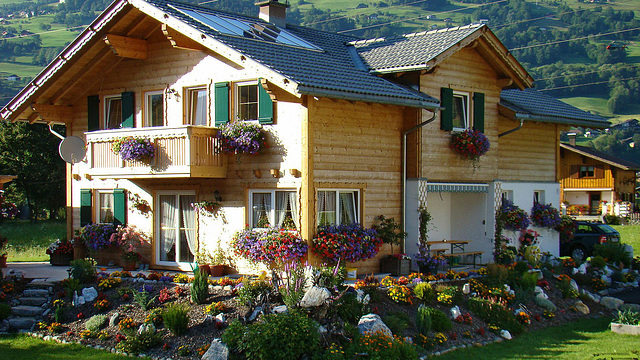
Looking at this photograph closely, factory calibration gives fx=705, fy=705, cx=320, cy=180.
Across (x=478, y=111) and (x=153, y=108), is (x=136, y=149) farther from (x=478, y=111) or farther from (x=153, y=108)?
(x=478, y=111)

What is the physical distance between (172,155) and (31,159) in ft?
86.8

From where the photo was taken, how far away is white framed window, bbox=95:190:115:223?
20.5 m

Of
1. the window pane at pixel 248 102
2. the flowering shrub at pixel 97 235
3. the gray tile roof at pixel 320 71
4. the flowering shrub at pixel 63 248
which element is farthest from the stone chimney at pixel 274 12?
the flowering shrub at pixel 63 248

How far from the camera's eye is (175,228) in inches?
750

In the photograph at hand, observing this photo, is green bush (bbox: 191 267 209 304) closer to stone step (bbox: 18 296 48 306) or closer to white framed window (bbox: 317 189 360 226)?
white framed window (bbox: 317 189 360 226)

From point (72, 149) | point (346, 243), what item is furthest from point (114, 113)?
point (346, 243)

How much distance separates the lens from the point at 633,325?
51.7 ft

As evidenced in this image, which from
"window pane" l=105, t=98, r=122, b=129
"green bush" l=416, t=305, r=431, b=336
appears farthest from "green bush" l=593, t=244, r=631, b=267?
"window pane" l=105, t=98, r=122, b=129

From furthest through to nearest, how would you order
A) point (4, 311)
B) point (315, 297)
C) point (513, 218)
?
point (513, 218) < point (4, 311) < point (315, 297)

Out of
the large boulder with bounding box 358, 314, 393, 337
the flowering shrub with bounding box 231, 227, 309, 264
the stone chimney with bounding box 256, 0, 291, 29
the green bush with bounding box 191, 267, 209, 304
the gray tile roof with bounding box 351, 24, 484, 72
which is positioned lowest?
the large boulder with bounding box 358, 314, 393, 337

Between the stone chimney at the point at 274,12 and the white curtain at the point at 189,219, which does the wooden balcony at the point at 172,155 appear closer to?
the white curtain at the point at 189,219

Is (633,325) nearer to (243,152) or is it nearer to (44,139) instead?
(243,152)

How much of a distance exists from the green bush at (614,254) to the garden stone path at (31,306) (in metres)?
17.1

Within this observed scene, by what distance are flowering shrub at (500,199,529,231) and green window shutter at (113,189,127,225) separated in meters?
11.0
